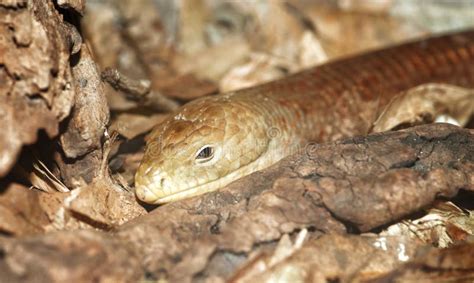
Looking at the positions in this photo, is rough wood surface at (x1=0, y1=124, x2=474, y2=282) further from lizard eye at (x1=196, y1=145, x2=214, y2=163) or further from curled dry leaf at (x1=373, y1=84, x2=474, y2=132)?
curled dry leaf at (x1=373, y1=84, x2=474, y2=132)

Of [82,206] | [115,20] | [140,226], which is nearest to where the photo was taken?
[140,226]

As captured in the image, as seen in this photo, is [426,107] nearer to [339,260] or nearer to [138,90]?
[339,260]

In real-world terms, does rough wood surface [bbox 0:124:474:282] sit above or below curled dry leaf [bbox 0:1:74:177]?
below

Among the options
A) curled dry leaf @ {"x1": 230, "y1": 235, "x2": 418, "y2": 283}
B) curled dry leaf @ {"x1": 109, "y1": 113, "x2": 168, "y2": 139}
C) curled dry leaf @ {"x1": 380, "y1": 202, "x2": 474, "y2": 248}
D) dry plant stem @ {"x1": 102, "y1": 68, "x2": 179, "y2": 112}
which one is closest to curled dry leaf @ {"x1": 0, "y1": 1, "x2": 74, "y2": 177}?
dry plant stem @ {"x1": 102, "y1": 68, "x2": 179, "y2": 112}

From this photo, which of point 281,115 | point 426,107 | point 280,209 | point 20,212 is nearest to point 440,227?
point 280,209

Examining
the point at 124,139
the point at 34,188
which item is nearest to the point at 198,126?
the point at 124,139

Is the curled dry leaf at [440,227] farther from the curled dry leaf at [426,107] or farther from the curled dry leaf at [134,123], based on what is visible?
the curled dry leaf at [134,123]

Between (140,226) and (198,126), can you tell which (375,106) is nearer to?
(198,126)
